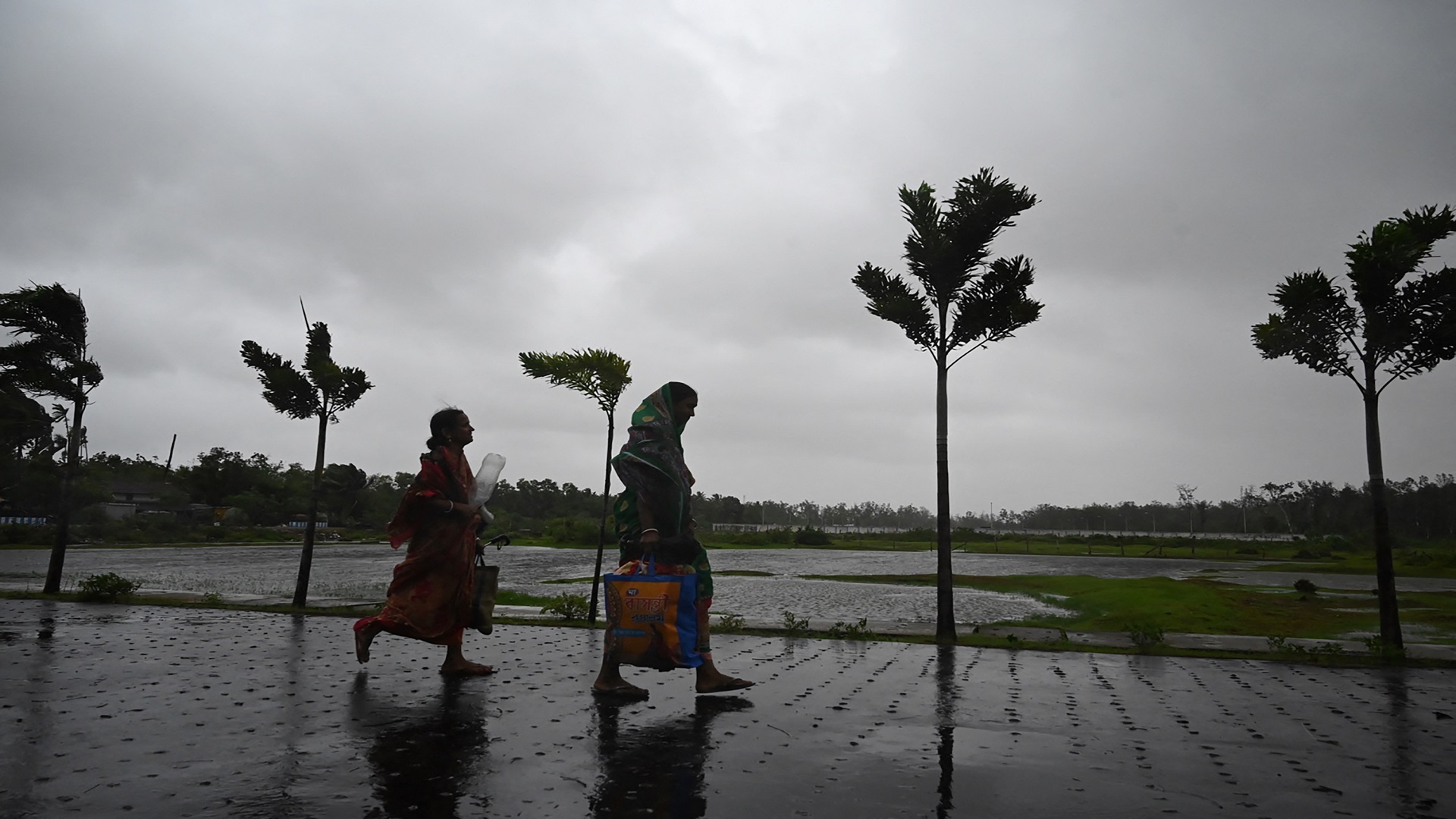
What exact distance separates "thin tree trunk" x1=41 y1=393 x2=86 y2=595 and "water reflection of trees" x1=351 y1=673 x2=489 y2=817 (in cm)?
1199

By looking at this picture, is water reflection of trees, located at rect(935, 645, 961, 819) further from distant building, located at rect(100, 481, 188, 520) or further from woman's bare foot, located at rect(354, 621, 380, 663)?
distant building, located at rect(100, 481, 188, 520)

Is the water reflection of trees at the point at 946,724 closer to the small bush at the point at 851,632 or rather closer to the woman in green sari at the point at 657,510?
the small bush at the point at 851,632

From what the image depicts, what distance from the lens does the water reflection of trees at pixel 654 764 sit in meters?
3.63

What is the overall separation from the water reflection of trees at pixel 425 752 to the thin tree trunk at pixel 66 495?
11986 millimetres

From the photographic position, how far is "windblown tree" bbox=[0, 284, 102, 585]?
13781 millimetres

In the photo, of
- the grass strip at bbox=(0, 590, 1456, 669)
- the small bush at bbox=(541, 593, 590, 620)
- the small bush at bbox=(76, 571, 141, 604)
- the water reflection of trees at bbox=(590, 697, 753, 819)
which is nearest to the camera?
the water reflection of trees at bbox=(590, 697, 753, 819)

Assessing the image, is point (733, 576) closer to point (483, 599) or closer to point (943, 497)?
point (943, 497)

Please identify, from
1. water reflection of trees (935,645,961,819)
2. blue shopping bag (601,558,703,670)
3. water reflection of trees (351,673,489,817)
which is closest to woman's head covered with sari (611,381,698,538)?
blue shopping bag (601,558,703,670)

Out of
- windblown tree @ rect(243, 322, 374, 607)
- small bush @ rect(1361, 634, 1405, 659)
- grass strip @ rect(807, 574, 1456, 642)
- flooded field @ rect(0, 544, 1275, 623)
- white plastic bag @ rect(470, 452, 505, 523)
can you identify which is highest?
windblown tree @ rect(243, 322, 374, 607)

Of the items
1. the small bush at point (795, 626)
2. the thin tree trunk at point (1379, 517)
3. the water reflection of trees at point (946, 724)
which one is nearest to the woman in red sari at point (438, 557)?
the water reflection of trees at point (946, 724)

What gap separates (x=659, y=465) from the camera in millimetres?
6273

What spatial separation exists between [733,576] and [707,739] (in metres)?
26.6

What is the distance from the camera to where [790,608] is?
17.6 meters

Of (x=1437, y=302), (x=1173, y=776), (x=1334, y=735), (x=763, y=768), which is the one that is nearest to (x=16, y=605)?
(x=763, y=768)
